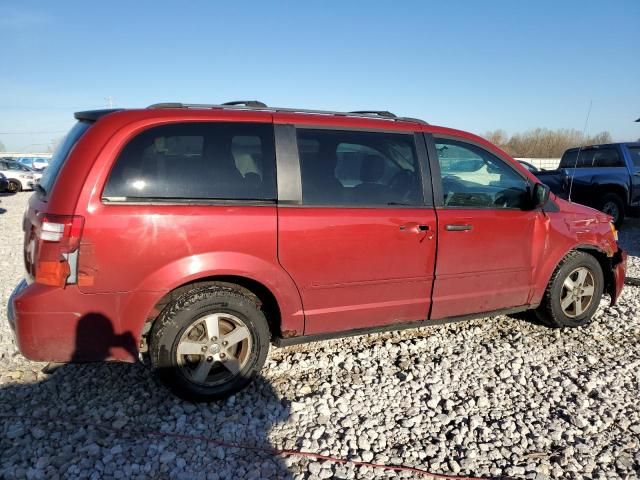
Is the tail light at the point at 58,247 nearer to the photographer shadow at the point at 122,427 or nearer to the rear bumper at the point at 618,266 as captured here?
the photographer shadow at the point at 122,427

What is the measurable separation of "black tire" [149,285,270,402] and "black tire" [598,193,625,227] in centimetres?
921

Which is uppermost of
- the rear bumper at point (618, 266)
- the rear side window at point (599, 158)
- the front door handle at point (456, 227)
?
the rear side window at point (599, 158)

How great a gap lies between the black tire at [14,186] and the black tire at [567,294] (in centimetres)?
2197

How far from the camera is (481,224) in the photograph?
135 inches

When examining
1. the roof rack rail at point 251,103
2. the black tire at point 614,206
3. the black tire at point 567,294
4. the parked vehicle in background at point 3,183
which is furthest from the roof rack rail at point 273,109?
the parked vehicle in background at point 3,183

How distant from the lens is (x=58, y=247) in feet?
8.01

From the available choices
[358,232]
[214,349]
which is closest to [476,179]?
[358,232]

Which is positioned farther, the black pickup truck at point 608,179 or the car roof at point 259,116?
the black pickup truck at point 608,179

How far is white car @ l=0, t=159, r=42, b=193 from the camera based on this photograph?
1962 cm

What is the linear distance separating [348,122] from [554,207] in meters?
2.02

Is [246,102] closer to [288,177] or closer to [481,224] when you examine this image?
[288,177]

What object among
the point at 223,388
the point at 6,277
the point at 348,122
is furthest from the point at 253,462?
the point at 6,277

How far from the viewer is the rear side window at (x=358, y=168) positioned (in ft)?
9.86

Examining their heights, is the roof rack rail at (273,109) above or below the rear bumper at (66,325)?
above
